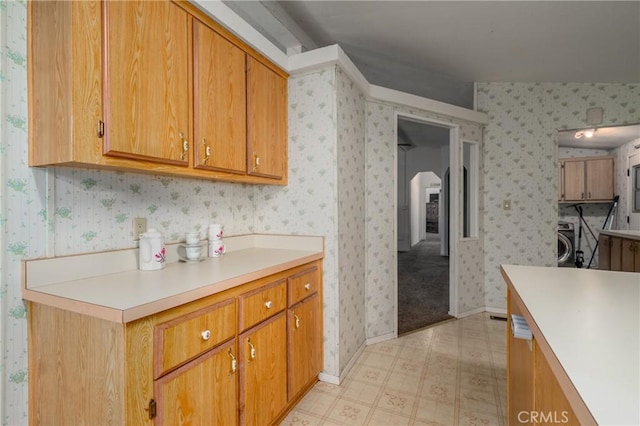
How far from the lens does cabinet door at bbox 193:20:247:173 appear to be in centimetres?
152

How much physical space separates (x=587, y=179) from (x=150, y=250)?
24.5 ft

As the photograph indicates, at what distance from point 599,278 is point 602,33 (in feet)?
7.34

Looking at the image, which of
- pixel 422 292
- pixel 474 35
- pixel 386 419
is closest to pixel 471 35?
pixel 474 35

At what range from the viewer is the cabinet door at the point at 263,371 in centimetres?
139

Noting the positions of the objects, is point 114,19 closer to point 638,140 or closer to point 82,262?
point 82,262

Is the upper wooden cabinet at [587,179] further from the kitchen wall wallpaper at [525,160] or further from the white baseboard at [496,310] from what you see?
the white baseboard at [496,310]

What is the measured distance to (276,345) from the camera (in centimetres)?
162

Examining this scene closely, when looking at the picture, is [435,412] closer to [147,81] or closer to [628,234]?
[147,81]

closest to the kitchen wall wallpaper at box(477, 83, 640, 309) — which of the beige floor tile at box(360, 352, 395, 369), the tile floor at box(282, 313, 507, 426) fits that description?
the tile floor at box(282, 313, 507, 426)

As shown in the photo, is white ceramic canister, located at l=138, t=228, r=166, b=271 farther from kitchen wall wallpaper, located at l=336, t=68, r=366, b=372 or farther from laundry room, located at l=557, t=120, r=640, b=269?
laundry room, located at l=557, t=120, r=640, b=269

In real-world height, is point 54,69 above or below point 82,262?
above

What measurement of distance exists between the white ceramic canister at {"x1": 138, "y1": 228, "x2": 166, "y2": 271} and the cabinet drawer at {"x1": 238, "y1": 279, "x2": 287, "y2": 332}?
1.57 feet

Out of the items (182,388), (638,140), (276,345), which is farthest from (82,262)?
(638,140)

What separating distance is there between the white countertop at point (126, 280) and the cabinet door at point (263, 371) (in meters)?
0.30
